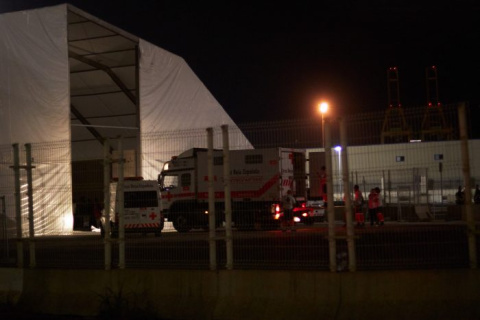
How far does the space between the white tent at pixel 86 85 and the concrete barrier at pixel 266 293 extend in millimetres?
7678

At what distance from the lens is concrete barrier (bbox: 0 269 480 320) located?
9070 millimetres

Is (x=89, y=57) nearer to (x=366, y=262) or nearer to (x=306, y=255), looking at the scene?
(x=306, y=255)

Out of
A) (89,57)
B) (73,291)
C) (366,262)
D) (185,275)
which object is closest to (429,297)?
(366,262)

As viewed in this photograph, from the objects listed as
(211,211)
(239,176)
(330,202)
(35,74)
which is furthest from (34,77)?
(330,202)

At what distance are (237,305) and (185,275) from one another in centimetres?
108

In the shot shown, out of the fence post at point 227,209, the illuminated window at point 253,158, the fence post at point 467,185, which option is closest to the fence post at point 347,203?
the fence post at point 467,185

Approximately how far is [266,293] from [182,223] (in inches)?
172

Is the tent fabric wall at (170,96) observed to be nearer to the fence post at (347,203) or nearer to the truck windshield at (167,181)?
the truck windshield at (167,181)

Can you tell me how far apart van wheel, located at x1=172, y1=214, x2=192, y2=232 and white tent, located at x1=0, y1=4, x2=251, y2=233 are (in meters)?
5.40

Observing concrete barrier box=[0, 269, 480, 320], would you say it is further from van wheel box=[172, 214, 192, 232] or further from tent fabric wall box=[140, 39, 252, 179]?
tent fabric wall box=[140, 39, 252, 179]

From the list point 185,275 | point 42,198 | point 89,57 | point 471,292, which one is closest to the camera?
point 471,292

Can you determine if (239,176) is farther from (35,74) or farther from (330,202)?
(330,202)

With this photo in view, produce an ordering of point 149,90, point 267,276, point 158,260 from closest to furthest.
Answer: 1. point 267,276
2. point 158,260
3. point 149,90

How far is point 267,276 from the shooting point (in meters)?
10.0
